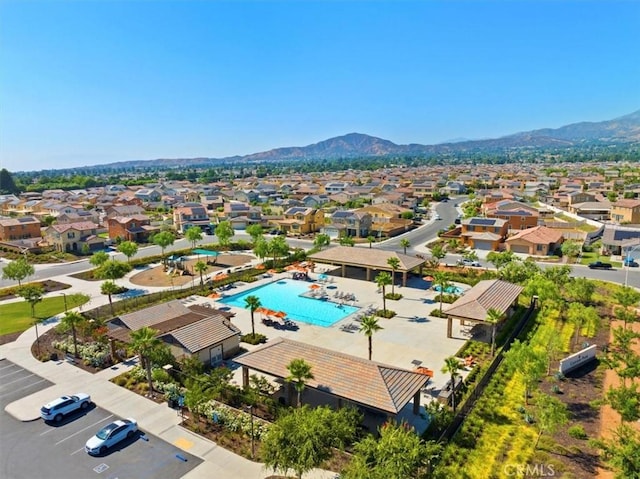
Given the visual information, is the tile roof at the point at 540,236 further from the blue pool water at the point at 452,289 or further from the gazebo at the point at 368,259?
the blue pool water at the point at 452,289

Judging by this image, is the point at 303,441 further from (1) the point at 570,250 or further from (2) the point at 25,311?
(1) the point at 570,250

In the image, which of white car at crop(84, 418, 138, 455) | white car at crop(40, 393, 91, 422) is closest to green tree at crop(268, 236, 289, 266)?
white car at crop(40, 393, 91, 422)

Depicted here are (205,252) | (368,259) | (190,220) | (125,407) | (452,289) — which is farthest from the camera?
(190,220)

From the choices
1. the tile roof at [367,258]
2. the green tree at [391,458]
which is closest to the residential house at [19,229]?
the tile roof at [367,258]

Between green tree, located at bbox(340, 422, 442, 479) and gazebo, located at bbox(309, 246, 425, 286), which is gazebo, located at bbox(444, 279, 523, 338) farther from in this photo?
green tree, located at bbox(340, 422, 442, 479)

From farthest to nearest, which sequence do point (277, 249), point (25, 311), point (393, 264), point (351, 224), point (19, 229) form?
1. point (351, 224)
2. point (19, 229)
3. point (277, 249)
4. point (393, 264)
5. point (25, 311)

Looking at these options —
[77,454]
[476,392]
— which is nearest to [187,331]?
[77,454]
